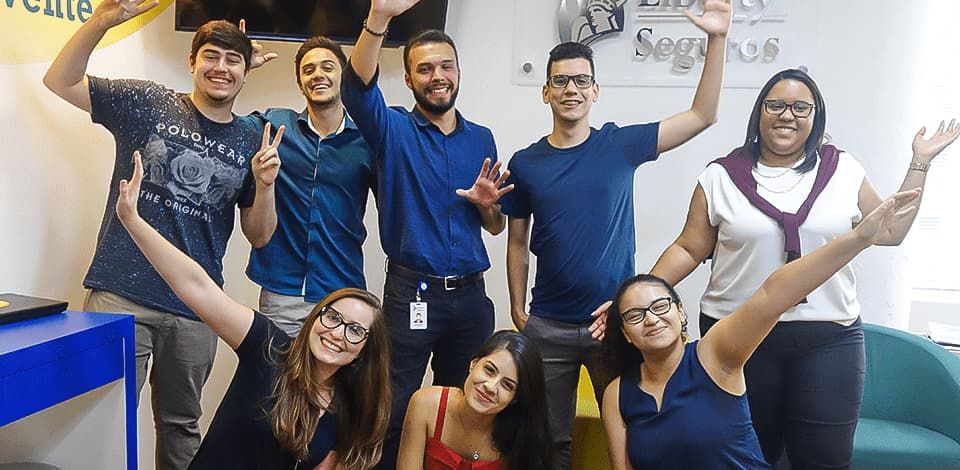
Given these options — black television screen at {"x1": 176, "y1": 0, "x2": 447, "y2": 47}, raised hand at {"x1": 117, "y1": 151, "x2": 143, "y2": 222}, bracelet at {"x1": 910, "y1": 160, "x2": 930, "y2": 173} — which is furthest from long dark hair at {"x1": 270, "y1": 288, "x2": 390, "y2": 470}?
bracelet at {"x1": 910, "y1": 160, "x2": 930, "y2": 173}

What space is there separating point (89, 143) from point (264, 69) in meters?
0.95

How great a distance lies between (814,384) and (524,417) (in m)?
0.78

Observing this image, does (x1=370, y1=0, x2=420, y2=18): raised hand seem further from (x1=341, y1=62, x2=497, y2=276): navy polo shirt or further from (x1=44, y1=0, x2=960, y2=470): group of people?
(x1=341, y1=62, x2=497, y2=276): navy polo shirt

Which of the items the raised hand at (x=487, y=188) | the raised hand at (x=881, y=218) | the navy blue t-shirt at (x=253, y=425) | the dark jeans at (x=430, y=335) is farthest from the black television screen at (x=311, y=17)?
the raised hand at (x=881, y=218)

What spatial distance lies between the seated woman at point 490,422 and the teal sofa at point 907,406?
4.12ft

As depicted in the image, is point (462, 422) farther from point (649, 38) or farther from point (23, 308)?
point (649, 38)

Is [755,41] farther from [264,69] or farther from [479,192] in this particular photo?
[264,69]

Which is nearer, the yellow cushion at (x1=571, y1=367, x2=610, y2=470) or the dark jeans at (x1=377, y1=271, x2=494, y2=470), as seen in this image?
the dark jeans at (x1=377, y1=271, x2=494, y2=470)

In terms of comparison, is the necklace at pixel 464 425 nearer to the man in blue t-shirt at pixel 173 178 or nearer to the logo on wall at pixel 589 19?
the man in blue t-shirt at pixel 173 178

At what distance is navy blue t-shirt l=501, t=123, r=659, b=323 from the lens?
86.0 inches

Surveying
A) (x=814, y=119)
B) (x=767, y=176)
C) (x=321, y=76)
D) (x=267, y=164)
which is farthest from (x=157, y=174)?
(x=814, y=119)

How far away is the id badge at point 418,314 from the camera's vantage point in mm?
2264

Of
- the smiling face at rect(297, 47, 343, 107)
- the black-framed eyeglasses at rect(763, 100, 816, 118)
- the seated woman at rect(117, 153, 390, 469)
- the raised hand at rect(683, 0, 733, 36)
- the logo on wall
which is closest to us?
the seated woman at rect(117, 153, 390, 469)

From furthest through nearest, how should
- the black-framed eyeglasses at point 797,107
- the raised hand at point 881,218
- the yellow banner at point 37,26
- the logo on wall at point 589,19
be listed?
the logo on wall at point 589,19
the yellow banner at point 37,26
the black-framed eyeglasses at point 797,107
the raised hand at point 881,218
